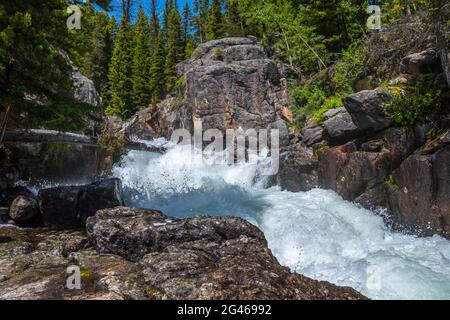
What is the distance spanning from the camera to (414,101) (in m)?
9.21

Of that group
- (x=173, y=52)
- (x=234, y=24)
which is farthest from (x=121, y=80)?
(x=234, y=24)

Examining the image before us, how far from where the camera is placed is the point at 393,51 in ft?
37.6

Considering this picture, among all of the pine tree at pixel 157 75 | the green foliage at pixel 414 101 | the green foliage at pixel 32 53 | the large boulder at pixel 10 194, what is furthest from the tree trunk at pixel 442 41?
the pine tree at pixel 157 75

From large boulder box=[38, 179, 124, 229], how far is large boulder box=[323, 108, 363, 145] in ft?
26.9

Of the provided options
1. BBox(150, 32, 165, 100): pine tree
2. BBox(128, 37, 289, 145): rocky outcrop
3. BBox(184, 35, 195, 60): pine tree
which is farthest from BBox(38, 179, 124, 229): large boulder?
BBox(184, 35, 195, 60): pine tree

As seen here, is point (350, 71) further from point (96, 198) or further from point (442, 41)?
point (96, 198)

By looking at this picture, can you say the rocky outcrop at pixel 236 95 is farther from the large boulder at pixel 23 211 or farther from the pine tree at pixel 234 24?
the large boulder at pixel 23 211

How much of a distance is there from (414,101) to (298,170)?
18.6 feet

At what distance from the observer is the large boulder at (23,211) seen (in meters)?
9.23

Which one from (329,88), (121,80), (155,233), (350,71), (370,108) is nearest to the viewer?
(155,233)

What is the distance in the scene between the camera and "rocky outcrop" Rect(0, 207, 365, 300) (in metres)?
4.48

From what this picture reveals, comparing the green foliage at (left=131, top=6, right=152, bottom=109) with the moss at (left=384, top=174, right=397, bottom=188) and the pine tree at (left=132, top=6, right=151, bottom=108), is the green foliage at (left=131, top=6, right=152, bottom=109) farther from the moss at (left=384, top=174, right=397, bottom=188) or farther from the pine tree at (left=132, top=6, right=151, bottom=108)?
the moss at (left=384, top=174, right=397, bottom=188)

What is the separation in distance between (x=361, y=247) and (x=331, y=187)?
13.4 feet

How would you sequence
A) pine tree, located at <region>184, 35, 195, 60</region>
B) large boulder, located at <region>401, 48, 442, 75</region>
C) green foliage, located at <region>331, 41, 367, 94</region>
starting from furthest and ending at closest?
pine tree, located at <region>184, 35, 195, 60</region> → green foliage, located at <region>331, 41, 367, 94</region> → large boulder, located at <region>401, 48, 442, 75</region>
